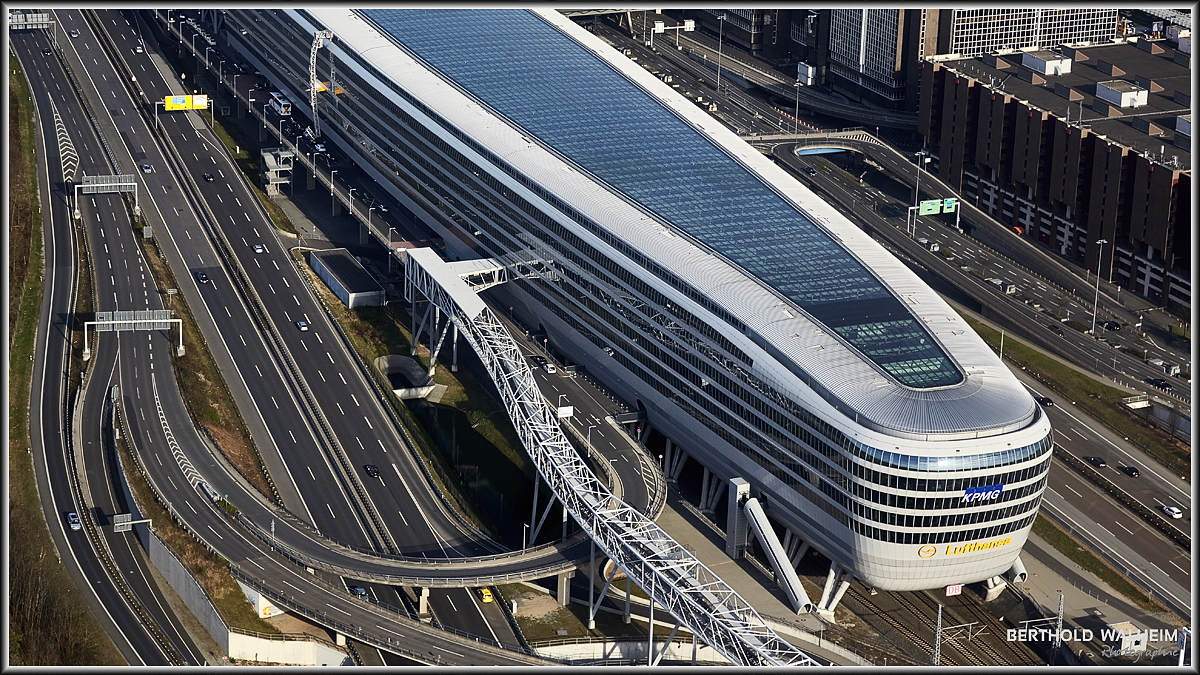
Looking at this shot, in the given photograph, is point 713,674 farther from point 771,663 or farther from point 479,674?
point 479,674

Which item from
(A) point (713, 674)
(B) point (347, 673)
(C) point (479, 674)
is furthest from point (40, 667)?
(A) point (713, 674)

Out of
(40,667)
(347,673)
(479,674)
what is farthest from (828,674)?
(40,667)

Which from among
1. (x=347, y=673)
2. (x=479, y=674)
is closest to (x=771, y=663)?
(x=479, y=674)

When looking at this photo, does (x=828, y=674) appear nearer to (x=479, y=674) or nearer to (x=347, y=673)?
(x=479, y=674)

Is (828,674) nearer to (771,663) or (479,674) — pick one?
(771,663)

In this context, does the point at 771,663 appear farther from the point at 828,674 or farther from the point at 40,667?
the point at 40,667

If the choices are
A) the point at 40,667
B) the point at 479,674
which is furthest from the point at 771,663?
the point at 40,667
